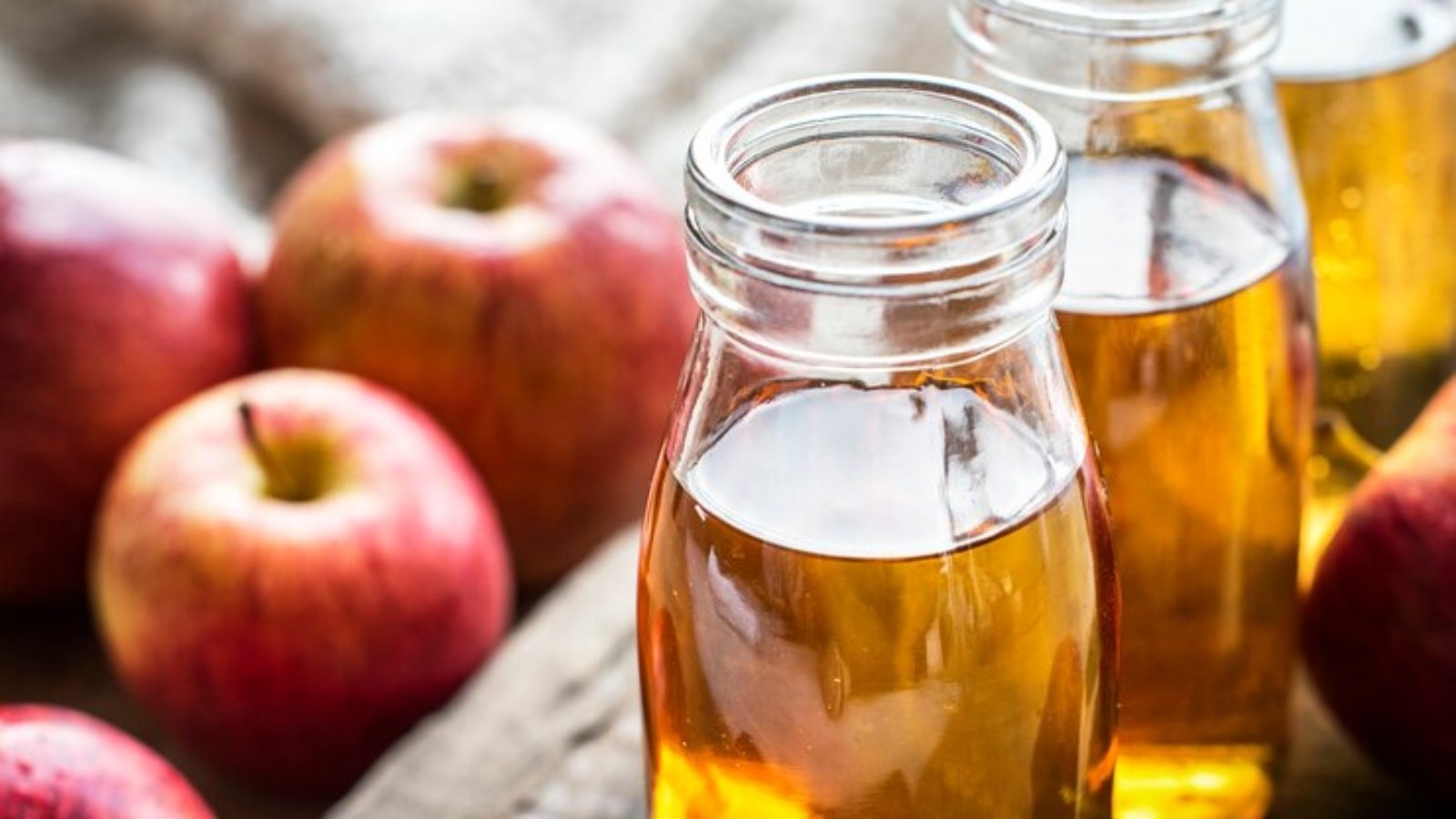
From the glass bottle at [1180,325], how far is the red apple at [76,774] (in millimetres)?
315

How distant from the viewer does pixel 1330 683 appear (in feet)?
2.40

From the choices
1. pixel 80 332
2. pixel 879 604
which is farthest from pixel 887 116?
pixel 80 332

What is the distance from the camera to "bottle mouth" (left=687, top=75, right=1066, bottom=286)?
46 cm

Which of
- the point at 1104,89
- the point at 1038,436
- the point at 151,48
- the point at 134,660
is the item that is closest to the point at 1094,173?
the point at 1104,89

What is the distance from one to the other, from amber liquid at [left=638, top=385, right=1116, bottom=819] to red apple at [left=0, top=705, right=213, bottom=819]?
0.66 ft

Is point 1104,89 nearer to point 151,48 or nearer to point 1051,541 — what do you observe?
point 1051,541

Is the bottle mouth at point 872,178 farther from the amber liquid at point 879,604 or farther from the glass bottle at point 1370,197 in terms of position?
the glass bottle at point 1370,197

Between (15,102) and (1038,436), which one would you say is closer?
(1038,436)

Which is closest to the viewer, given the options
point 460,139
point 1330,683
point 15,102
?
point 1330,683

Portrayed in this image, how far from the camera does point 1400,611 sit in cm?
69

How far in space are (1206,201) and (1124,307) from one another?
55 millimetres

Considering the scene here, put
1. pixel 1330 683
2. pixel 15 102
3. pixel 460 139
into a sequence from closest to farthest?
1. pixel 1330 683
2. pixel 460 139
3. pixel 15 102


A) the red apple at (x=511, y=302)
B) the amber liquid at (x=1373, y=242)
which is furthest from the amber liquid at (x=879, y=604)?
the red apple at (x=511, y=302)

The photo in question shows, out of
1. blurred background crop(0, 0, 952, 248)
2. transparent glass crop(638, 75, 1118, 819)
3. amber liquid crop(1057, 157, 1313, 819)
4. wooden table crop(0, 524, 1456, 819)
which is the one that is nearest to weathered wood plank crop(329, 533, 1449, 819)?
wooden table crop(0, 524, 1456, 819)
